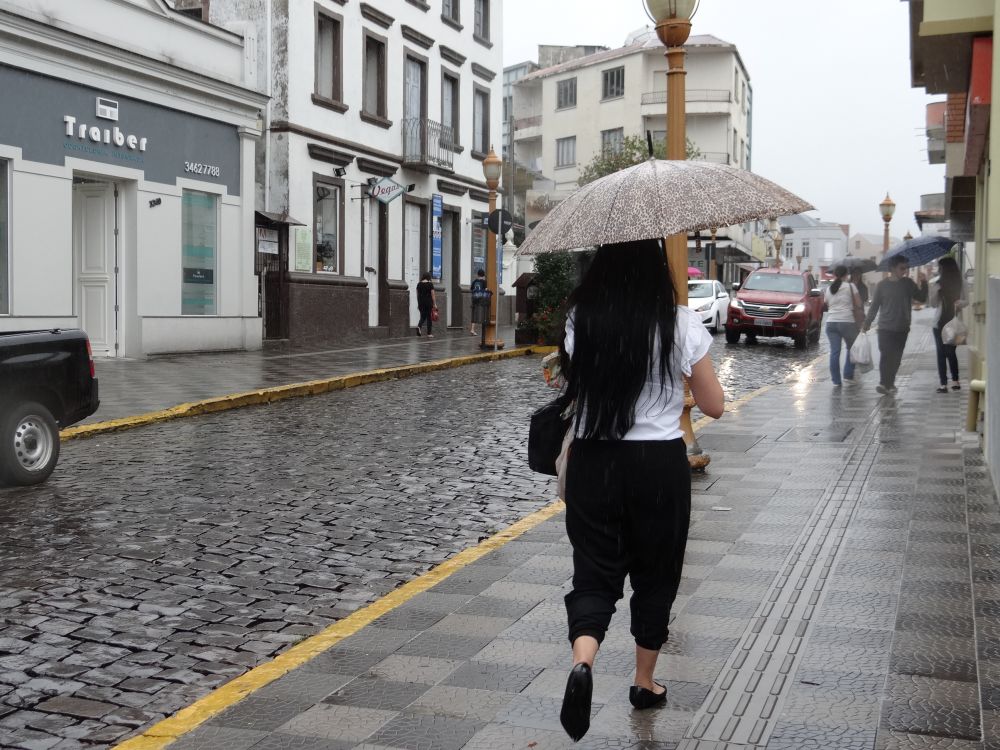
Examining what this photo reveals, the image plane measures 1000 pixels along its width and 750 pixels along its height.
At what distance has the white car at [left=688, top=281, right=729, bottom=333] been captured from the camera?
31453mm

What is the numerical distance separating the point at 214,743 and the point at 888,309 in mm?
13524

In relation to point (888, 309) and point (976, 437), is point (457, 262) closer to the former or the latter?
point (888, 309)

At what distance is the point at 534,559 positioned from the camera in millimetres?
6230

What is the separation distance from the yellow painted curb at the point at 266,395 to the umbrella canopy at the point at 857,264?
21.1 ft

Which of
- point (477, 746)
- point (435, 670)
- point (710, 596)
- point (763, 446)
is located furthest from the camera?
point (763, 446)

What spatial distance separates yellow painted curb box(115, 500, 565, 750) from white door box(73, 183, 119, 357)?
14029 millimetres

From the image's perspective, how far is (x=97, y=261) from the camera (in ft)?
63.7

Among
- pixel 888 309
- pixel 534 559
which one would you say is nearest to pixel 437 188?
pixel 888 309

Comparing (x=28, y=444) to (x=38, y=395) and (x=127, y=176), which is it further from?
(x=127, y=176)

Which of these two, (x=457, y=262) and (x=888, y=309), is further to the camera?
(x=457, y=262)

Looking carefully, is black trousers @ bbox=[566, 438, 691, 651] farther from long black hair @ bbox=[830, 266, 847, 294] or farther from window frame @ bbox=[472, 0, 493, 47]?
window frame @ bbox=[472, 0, 493, 47]

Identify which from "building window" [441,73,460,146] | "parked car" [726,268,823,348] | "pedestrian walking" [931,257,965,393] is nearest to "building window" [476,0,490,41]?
"building window" [441,73,460,146]

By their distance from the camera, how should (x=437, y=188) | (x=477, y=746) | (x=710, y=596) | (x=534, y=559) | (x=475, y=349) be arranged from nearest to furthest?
(x=477, y=746) < (x=710, y=596) < (x=534, y=559) < (x=475, y=349) < (x=437, y=188)

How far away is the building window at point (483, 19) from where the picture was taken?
1328 inches
